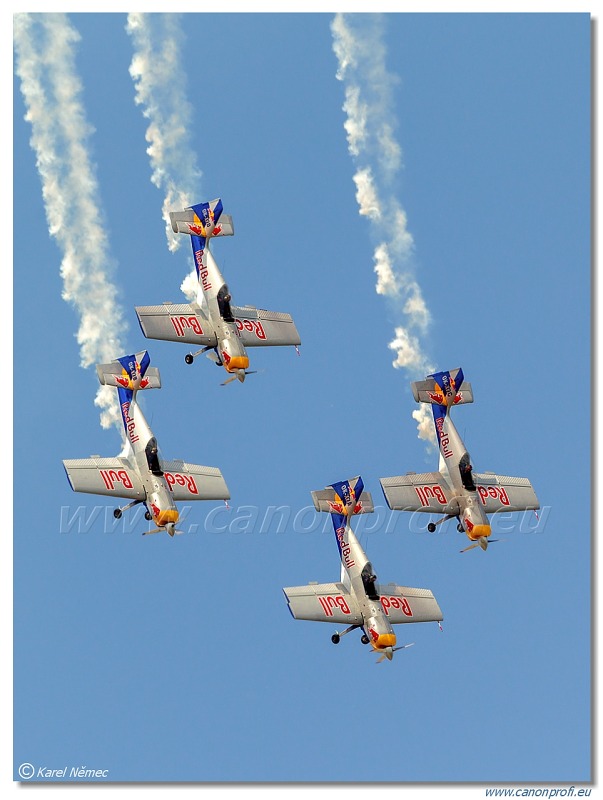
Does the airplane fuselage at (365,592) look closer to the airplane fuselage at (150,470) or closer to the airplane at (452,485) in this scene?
the airplane at (452,485)

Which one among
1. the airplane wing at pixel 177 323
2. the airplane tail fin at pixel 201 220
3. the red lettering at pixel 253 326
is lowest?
the airplane wing at pixel 177 323

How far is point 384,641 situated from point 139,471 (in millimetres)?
10421

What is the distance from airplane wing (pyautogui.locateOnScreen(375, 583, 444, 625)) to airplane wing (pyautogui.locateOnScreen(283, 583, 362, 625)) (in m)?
1.17

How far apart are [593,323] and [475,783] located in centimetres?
1702

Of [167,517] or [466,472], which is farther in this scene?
[466,472]

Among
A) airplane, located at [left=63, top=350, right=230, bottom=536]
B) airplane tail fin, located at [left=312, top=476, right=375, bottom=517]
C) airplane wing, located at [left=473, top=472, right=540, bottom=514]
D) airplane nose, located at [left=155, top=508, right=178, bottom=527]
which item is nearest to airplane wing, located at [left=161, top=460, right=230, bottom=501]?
airplane, located at [left=63, top=350, right=230, bottom=536]

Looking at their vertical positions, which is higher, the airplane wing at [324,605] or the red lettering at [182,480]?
the red lettering at [182,480]

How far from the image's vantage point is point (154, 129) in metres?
81.4

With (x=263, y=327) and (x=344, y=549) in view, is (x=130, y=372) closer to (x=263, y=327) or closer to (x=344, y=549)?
(x=263, y=327)

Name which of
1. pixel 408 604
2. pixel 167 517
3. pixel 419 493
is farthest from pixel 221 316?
pixel 408 604

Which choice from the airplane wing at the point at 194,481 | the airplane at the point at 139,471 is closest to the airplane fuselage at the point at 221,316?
the airplane at the point at 139,471

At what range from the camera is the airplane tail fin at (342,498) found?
79.1 metres

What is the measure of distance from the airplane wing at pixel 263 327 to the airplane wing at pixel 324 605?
9862 mm

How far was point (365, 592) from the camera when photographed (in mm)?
77438
